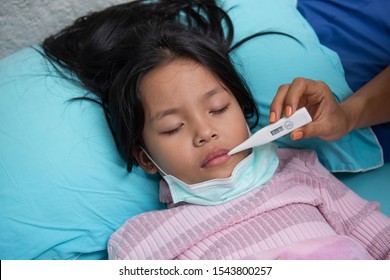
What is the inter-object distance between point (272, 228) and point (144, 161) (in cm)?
34

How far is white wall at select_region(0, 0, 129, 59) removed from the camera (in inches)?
61.3

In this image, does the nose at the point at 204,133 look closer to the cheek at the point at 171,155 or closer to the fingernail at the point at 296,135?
the cheek at the point at 171,155

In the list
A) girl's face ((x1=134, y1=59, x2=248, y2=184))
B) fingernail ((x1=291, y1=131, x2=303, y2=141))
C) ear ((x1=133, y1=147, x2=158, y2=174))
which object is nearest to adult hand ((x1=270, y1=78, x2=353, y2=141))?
fingernail ((x1=291, y1=131, x2=303, y2=141))

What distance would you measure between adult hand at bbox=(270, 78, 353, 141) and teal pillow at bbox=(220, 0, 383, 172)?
14 centimetres

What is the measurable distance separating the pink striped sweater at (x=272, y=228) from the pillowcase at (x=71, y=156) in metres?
0.08

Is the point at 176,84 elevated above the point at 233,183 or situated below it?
above

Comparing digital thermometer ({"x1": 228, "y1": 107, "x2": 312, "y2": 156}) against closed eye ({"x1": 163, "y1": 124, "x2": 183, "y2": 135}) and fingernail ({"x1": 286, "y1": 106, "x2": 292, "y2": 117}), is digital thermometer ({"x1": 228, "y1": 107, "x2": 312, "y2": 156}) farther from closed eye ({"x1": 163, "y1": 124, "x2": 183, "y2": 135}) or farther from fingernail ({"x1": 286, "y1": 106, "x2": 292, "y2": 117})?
closed eye ({"x1": 163, "y1": 124, "x2": 183, "y2": 135})

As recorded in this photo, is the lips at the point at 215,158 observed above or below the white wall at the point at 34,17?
below

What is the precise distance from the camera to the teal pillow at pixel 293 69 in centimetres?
131

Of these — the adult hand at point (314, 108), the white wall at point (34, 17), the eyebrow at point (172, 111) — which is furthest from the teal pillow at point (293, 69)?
the white wall at point (34, 17)

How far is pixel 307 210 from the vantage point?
112cm

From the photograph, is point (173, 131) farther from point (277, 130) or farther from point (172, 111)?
point (277, 130)

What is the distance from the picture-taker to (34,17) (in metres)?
1.58

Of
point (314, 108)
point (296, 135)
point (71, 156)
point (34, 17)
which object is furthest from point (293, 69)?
point (34, 17)
